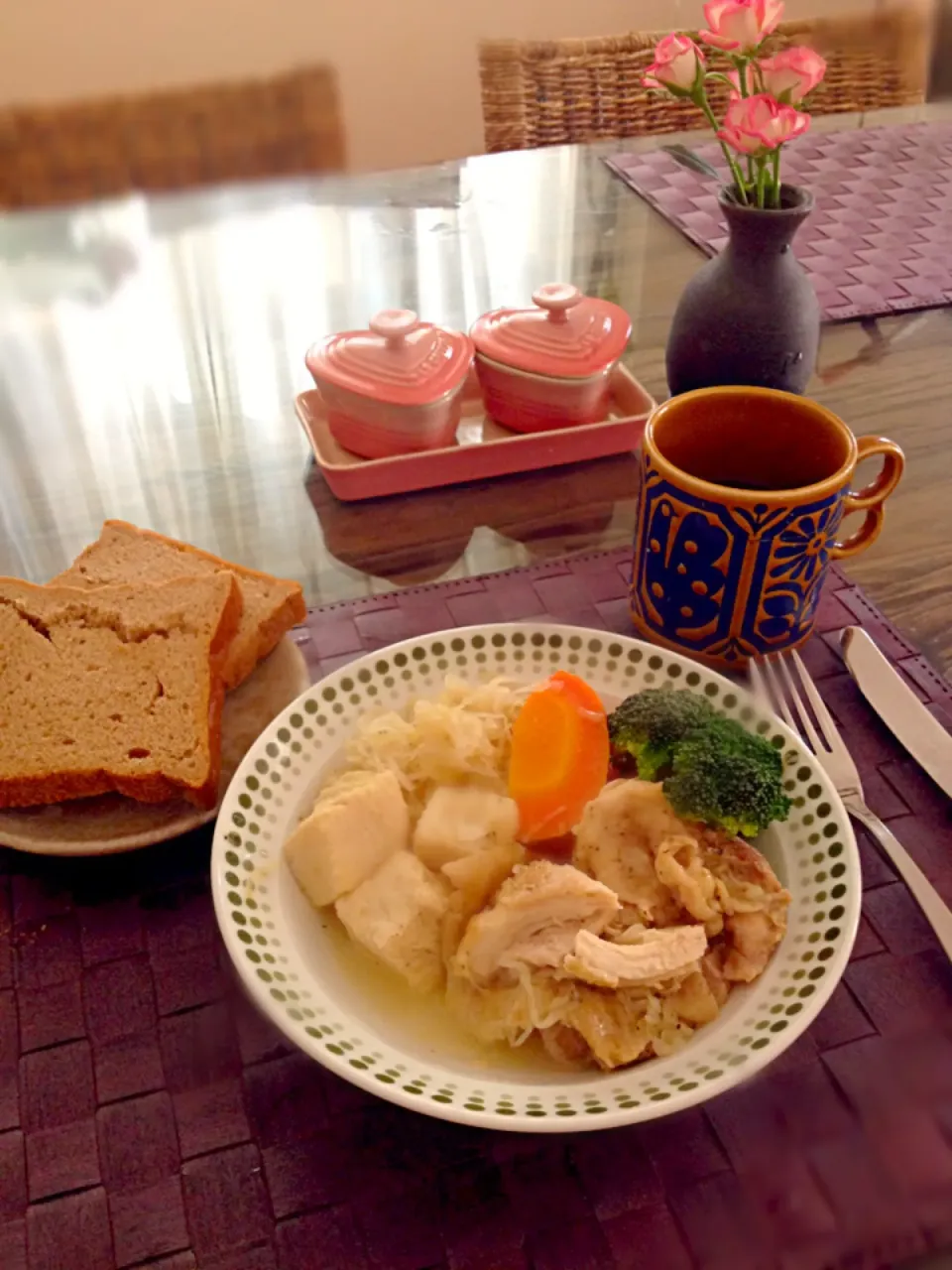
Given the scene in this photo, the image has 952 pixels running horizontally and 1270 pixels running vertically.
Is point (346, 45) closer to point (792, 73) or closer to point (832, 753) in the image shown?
point (792, 73)

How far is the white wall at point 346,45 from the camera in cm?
333

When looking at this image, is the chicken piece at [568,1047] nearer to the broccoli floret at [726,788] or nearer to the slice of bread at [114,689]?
the broccoli floret at [726,788]

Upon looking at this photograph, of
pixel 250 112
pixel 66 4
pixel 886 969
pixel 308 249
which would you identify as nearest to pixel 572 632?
pixel 886 969

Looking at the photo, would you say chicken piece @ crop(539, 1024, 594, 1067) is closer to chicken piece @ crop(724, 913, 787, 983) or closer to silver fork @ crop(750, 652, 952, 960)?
chicken piece @ crop(724, 913, 787, 983)

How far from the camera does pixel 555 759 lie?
2.78ft

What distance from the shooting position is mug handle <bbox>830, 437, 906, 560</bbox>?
1.02 metres

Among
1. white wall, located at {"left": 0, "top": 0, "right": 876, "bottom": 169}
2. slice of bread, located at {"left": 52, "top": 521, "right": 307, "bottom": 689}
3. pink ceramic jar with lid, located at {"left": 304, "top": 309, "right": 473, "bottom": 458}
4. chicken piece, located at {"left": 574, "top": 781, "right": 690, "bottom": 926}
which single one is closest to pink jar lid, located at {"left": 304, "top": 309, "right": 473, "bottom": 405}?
pink ceramic jar with lid, located at {"left": 304, "top": 309, "right": 473, "bottom": 458}

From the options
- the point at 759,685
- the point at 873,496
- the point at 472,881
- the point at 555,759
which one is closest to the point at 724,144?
the point at 873,496

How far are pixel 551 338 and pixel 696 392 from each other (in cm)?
33

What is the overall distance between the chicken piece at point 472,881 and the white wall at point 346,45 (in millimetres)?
3013

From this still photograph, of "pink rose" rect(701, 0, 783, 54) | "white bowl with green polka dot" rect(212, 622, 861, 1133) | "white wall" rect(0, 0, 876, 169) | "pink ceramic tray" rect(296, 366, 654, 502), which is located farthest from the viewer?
"white wall" rect(0, 0, 876, 169)

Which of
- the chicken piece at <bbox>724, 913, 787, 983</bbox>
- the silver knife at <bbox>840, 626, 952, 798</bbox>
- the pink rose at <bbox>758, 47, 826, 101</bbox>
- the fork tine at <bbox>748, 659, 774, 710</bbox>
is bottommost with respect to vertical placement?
the silver knife at <bbox>840, 626, 952, 798</bbox>

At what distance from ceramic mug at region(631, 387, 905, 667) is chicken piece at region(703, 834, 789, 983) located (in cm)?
29

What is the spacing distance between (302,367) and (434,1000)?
1031 millimetres
